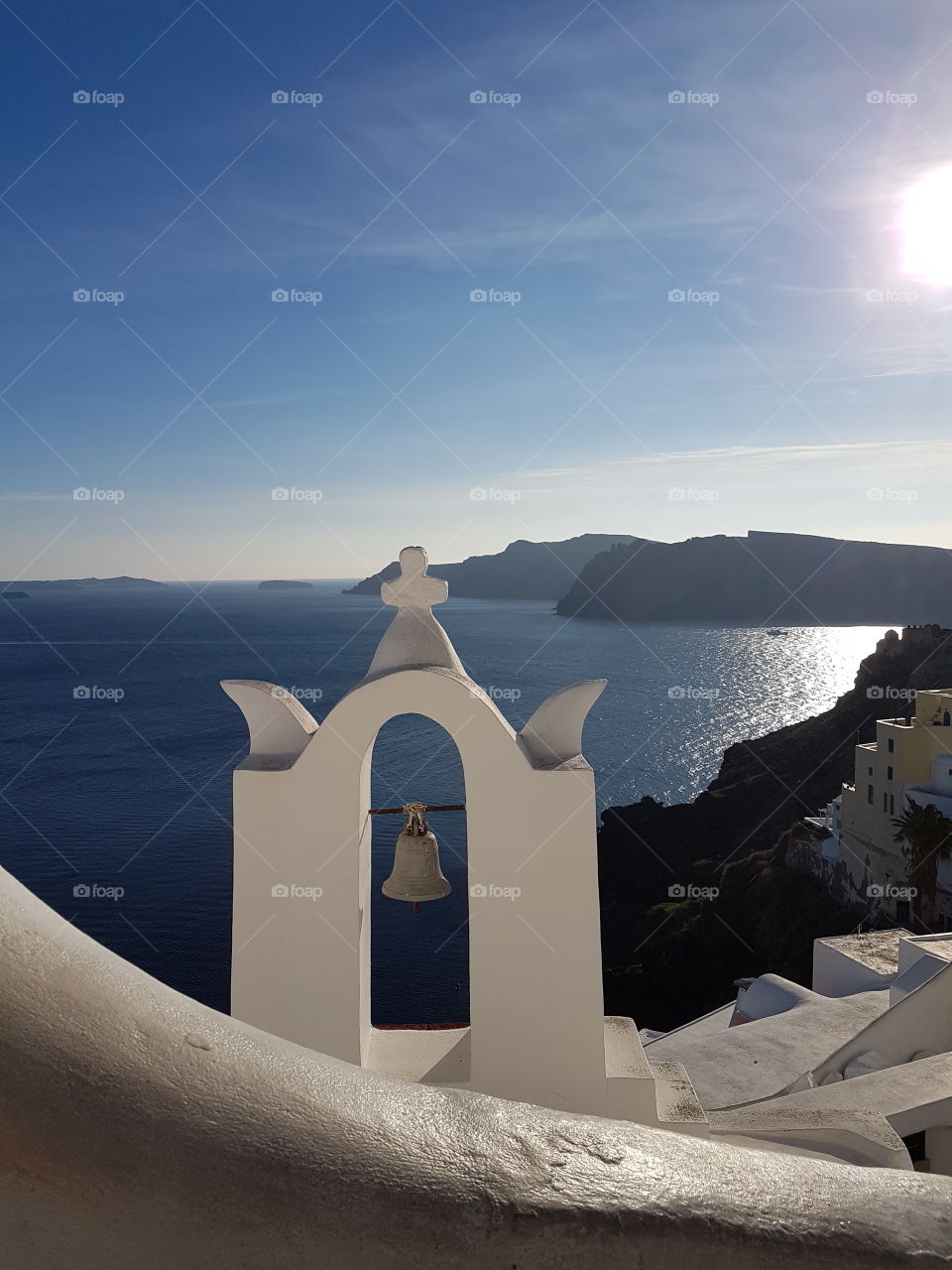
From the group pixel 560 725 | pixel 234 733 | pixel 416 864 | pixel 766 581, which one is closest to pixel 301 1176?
pixel 560 725

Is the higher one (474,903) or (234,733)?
(234,733)

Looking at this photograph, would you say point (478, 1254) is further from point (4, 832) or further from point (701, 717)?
point (701, 717)

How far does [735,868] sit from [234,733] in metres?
27.4

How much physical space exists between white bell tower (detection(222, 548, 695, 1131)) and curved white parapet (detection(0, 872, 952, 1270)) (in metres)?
3.47

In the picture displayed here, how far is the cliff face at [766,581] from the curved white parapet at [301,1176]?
193 ft

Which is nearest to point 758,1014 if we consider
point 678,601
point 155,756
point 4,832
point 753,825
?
point 753,825

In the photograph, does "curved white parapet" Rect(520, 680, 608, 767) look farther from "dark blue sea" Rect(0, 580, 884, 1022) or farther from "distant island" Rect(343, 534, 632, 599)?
"distant island" Rect(343, 534, 632, 599)

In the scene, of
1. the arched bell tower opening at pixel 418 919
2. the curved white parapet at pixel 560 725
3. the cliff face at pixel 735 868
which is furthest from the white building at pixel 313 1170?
the cliff face at pixel 735 868

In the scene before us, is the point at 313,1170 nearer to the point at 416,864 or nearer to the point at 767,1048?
the point at 416,864

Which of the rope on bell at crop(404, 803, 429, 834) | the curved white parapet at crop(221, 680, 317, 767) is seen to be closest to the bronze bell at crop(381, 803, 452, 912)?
the rope on bell at crop(404, 803, 429, 834)

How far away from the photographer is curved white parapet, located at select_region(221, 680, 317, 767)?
4.85 metres

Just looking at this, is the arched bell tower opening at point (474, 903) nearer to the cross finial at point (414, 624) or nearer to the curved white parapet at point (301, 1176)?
the cross finial at point (414, 624)

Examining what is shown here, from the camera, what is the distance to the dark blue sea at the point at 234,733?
28500mm

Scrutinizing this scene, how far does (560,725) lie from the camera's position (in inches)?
188
